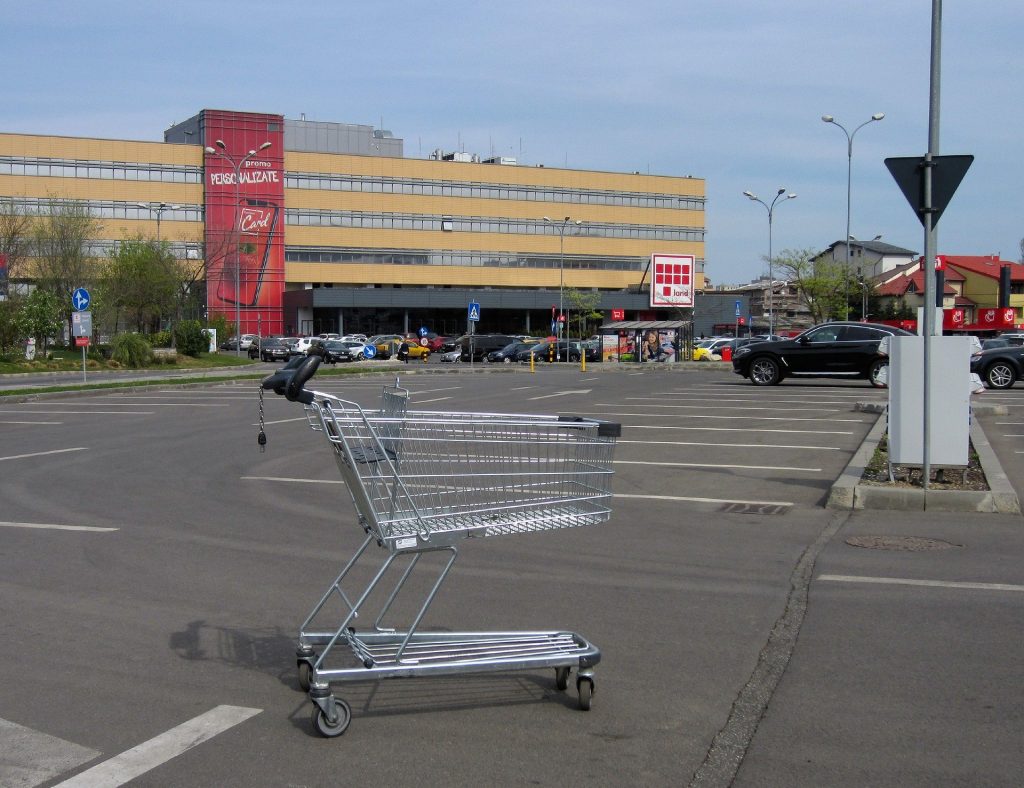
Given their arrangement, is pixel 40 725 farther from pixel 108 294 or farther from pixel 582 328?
pixel 582 328

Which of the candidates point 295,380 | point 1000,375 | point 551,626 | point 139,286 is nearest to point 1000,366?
point 1000,375

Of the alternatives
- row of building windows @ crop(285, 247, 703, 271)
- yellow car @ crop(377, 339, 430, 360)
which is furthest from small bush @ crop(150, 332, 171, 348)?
row of building windows @ crop(285, 247, 703, 271)

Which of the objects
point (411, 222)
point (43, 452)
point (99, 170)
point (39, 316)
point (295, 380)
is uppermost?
point (99, 170)

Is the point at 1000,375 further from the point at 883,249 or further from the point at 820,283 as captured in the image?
the point at 883,249

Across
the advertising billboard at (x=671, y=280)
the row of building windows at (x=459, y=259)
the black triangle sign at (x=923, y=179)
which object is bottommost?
the black triangle sign at (x=923, y=179)

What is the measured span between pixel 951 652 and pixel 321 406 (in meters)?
3.63

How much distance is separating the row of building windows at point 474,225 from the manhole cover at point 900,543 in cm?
8254

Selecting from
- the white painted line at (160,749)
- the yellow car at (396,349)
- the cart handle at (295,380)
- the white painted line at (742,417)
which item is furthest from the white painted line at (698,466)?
the yellow car at (396,349)

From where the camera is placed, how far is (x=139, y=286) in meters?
56.2

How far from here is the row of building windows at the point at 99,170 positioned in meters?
81.1

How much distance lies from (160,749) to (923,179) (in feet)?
29.7

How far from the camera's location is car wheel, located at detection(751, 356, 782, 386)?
30203 millimetres

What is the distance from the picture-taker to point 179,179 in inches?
3344

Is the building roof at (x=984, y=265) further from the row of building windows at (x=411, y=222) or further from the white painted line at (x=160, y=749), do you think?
the white painted line at (x=160, y=749)
